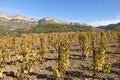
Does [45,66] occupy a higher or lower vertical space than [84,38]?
lower

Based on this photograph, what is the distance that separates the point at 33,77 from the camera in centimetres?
3097

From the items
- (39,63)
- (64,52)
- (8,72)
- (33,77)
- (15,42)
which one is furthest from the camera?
(15,42)

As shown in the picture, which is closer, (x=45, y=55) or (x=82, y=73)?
(x=82, y=73)

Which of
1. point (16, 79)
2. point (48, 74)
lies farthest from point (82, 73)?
point (16, 79)

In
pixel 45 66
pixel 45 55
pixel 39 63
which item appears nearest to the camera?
pixel 45 66

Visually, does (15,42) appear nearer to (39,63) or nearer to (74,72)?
(39,63)

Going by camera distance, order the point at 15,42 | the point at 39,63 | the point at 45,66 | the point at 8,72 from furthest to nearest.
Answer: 1. the point at 15,42
2. the point at 39,63
3. the point at 45,66
4. the point at 8,72

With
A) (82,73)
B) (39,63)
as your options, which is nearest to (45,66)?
(39,63)

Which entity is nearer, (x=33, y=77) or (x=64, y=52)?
(x=64, y=52)

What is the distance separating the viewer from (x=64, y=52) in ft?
87.4

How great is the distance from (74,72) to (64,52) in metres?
6.70

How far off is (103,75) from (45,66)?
1187 centimetres

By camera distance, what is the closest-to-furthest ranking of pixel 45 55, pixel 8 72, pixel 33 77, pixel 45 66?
1. pixel 33 77
2. pixel 8 72
3. pixel 45 66
4. pixel 45 55

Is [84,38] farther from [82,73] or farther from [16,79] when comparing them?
[16,79]
